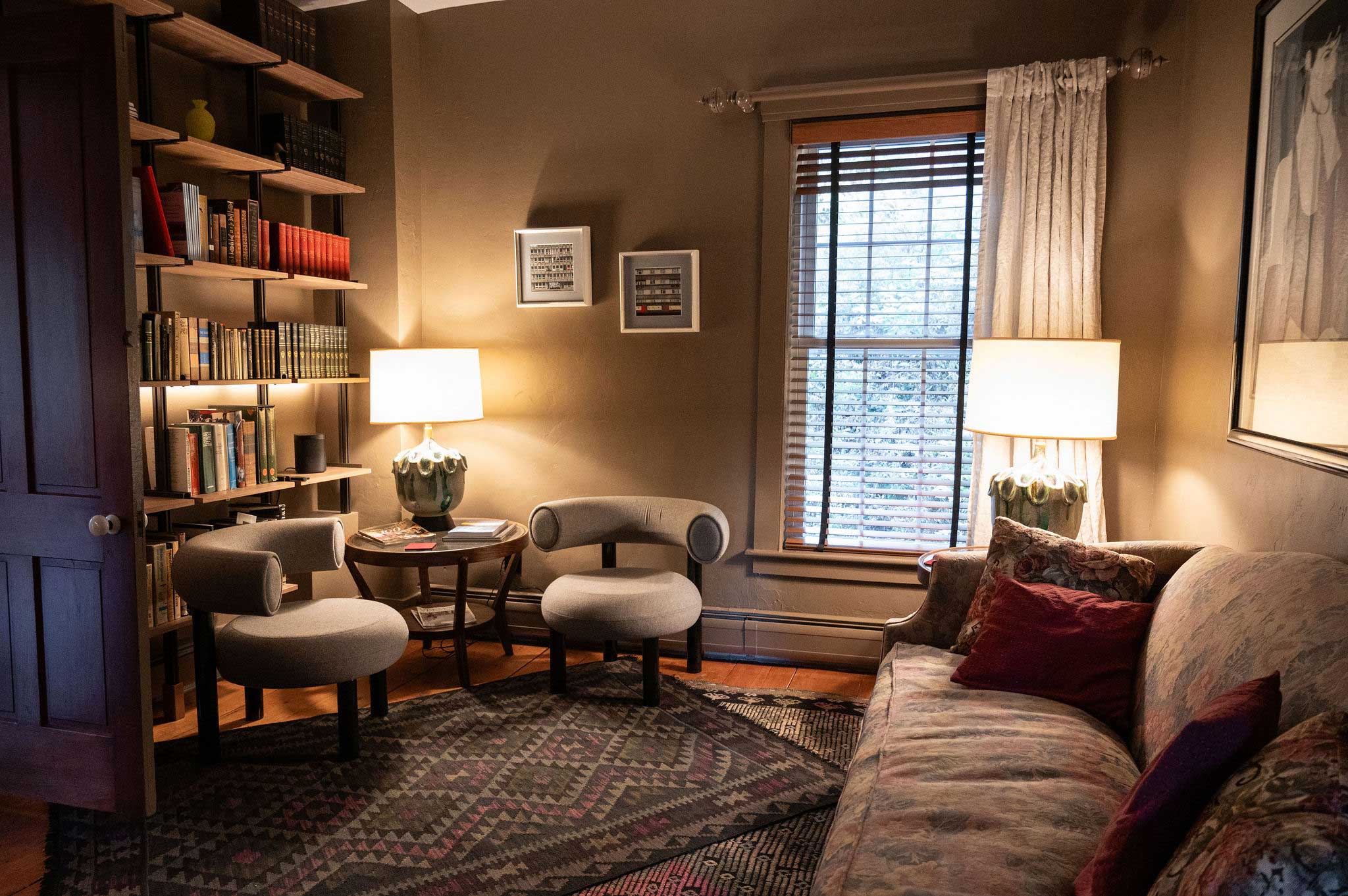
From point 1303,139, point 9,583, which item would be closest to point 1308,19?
point 1303,139

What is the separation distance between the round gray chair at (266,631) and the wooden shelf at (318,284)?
1.13 metres

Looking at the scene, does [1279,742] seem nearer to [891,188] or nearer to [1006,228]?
[1006,228]

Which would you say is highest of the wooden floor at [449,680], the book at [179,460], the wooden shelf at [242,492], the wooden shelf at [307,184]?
the wooden shelf at [307,184]

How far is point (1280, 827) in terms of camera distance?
100cm

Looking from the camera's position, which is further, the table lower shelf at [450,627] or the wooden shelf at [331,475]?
the wooden shelf at [331,475]

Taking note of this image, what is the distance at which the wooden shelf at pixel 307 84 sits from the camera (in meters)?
3.49

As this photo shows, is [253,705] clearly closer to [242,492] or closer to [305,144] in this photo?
[242,492]

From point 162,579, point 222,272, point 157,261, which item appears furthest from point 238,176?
point 162,579

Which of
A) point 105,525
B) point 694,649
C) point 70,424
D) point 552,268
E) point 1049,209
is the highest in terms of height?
point 1049,209

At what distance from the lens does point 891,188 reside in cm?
340

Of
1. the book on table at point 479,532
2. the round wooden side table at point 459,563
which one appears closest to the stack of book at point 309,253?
the round wooden side table at point 459,563

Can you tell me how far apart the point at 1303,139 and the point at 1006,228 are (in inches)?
49.1

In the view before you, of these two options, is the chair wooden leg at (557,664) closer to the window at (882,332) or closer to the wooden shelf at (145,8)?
the window at (882,332)

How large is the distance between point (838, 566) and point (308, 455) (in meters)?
2.21
